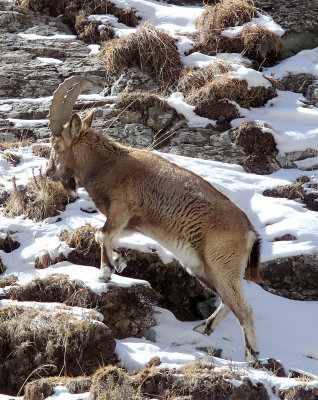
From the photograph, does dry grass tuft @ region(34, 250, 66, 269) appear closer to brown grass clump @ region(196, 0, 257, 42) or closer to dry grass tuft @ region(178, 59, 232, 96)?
dry grass tuft @ region(178, 59, 232, 96)

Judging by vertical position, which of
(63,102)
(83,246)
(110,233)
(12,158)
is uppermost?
(63,102)

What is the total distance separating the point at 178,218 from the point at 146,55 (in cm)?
701

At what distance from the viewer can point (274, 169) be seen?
11812 mm

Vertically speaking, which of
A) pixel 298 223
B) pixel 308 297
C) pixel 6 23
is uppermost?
pixel 6 23

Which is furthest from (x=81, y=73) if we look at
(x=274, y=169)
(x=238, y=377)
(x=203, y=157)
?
(x=238, y=377)

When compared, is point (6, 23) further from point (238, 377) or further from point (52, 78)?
point (238, 377)

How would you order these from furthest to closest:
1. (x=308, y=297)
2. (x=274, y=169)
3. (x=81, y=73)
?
(x=81, y=73)
(x=274, y=169)
(x=308, y=297)

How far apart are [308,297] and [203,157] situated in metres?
3.92

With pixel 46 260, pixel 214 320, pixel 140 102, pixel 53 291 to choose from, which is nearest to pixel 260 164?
pixel 140 102

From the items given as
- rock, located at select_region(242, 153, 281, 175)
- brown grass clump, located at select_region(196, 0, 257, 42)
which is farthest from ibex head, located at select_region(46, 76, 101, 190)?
brown grass clump, located at select_region(196, 0, 257, 42)

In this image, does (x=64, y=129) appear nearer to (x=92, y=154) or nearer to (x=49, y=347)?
(x=92, y=154)

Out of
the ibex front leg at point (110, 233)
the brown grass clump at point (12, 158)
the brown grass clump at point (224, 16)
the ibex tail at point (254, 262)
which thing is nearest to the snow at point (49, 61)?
the brown grass clump at point (224, 16)

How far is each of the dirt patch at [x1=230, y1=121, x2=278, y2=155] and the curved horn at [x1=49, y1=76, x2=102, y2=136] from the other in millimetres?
3913

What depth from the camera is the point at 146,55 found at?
14.2m
